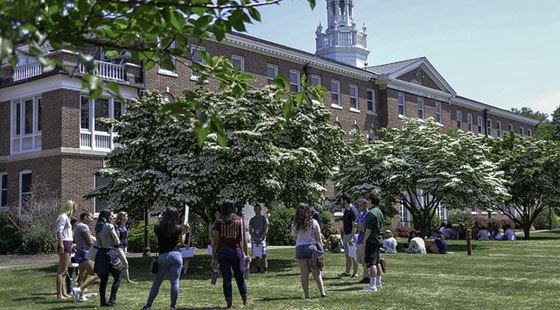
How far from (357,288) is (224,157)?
19.0 feet

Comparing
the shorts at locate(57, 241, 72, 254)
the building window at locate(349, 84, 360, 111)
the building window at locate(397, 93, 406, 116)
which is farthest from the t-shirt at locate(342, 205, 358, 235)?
the building window at locate(397, 93, 406, 116)

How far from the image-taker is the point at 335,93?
4059 centimetres

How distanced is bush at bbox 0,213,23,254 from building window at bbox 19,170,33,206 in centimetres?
258

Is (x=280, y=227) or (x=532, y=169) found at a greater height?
(x=532, y=169)

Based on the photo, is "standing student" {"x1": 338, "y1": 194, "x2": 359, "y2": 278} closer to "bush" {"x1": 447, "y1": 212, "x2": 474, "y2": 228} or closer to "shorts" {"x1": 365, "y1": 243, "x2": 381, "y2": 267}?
"shorts" {"x1": 365, "y1": 243, "x2": 381, "y2": 267}

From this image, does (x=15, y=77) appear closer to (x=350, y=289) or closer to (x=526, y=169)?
(x=350, y=289)

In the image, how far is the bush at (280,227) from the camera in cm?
2988

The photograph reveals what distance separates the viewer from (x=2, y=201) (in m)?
28.8

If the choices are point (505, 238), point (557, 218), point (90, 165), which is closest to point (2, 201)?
point (90, 165)

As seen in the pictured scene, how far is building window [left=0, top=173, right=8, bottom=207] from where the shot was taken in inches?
1134

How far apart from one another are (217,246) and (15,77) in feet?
76.6

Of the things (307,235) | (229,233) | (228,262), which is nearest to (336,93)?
(307,235)

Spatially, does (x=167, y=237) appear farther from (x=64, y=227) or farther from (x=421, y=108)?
(x=421, y=108)

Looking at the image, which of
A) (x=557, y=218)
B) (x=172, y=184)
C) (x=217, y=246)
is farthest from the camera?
(x=557, y=218)
